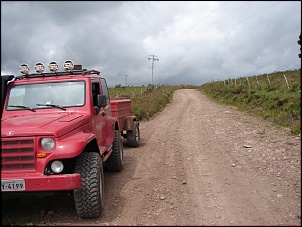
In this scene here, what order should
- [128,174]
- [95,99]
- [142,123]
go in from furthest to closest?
1. [142,123]
2. [128,174]
3. [95,99]

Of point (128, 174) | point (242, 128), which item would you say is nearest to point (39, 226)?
point (128, 174)

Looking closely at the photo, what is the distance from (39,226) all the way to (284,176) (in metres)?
4.84

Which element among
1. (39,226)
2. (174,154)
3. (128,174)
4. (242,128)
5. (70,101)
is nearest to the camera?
(39,226)

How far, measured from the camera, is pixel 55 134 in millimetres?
4293

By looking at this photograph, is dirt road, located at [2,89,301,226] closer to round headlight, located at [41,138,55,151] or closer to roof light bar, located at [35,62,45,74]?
round headlight, located at [41,138,55,151]

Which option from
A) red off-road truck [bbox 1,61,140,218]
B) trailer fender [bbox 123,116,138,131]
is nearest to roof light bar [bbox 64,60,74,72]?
red off-road truck [bbox 1,61,140,218]

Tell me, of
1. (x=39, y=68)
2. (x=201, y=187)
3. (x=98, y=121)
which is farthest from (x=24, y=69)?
(x=201, y=187)

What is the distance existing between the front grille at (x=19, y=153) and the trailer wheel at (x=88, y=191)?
666mm

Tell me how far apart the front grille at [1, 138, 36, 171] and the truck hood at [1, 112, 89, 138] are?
4.1 inches

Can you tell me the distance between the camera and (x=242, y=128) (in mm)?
11617

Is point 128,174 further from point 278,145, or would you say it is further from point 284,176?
point 278,145

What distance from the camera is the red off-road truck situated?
4191mm

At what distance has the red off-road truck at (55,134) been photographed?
13.8 ft

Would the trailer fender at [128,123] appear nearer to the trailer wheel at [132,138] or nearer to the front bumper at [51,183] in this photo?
the trailer wheel at [132,138]
